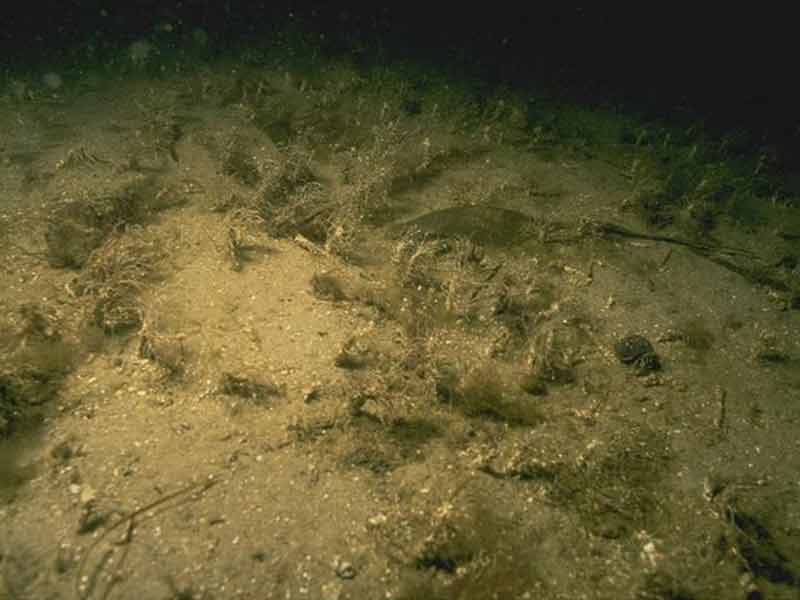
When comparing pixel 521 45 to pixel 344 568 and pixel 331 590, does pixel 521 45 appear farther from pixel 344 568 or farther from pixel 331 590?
pixel 331 590

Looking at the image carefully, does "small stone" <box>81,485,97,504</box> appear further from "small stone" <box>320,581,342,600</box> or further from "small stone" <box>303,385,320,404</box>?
"small stone" <box>320,581,342,600</box>

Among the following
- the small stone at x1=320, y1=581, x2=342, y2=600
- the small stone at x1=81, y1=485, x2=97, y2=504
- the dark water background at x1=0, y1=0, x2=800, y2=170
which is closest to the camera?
the small stone at x1=320, y1=581, x2=342, y2=600

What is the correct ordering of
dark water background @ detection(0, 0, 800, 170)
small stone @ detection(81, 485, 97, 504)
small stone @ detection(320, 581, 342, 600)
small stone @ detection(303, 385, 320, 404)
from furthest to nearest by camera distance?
dark water background @ detection(0, 0, 800, 170) → small stone @ detection(303, 385, 320, 404) → small stone @ detection(81, 485, 97, 504) → small stone @ detection(320, 581, 342, 600)

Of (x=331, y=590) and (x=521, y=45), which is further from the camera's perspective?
(x=521, y=45)

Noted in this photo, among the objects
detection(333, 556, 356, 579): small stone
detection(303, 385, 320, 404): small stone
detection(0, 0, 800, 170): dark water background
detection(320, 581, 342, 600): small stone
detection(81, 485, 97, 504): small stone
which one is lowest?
detection(320, 581, 342, 600): small stone

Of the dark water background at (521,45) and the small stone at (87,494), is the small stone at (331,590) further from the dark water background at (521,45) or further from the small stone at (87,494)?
the dark water background at (521,45)

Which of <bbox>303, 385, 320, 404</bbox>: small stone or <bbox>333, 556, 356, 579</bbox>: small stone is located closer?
<bbox>333, 556, 356, 579</bbox>: small stone

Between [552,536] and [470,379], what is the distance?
139 centimetres

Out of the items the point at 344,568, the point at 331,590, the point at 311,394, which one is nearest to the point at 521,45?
the point at 311,394

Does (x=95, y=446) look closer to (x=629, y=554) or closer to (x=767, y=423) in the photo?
(x=629, y=554)

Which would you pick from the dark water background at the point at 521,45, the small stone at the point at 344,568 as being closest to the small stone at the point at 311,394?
the small stone at the point at 344,568

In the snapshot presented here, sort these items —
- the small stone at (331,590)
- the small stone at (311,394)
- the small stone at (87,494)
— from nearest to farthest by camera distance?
the small stone at (331,590) → the small stone at (87,494) → the small stone at (311,394)

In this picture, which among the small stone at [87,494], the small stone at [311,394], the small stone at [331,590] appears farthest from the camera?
the small stone at [311,394]

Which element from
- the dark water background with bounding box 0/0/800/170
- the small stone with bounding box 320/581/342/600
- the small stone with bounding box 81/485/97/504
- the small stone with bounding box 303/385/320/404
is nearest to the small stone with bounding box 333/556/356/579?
the small stone with bounding box 320/581/342/600
